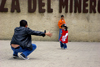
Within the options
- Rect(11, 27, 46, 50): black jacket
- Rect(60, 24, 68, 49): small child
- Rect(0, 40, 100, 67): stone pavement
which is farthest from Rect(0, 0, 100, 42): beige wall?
Rect(11, 27, 46, 50): black jacket

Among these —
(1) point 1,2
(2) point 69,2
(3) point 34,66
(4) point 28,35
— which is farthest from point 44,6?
(3) point 34,66

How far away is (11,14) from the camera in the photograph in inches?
593

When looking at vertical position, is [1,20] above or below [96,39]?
above

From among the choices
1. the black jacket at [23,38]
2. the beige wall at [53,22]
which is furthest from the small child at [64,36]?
the beige wall at [53,22]

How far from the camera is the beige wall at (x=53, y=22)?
15055mm

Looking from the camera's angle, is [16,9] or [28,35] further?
[16,9]

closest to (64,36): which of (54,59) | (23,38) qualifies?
(54,59)

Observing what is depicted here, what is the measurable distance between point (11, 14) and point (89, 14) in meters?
5.29

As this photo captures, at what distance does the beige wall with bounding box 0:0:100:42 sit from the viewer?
15055 millimetres

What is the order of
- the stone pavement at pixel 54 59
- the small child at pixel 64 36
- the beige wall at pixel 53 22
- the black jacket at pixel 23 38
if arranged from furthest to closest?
the beige wall at pixel 53 22
the small child at pixel 64 36
the black jacket at pixel 23 38
the stone pavement at pixel 54 59

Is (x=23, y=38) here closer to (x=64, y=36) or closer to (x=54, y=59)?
(x=54, y=59)

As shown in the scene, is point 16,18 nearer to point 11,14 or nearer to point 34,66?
point 11,14

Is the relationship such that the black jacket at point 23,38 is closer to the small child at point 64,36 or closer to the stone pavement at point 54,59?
the stone pavement at point 54,59

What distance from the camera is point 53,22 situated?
49.6 feet
